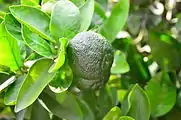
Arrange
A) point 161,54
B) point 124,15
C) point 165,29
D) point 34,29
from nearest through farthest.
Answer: point 34,29 < point 124,15 < point 161,54 < point 165,29

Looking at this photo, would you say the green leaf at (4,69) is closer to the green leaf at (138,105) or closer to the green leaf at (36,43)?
the green leaf at (36,43)

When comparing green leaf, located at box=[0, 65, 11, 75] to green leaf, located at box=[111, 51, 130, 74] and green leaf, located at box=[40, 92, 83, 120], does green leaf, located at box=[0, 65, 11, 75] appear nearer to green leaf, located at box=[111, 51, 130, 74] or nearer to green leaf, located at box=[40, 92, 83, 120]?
green leaf, located at box=[40, 92, 83, 120]

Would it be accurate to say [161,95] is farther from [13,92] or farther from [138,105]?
[13,92]

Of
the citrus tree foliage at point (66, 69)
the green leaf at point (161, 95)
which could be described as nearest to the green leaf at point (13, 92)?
the citrus tree foliage at point (66, 69)

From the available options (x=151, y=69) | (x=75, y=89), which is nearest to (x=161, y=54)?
(x=151, y=69)

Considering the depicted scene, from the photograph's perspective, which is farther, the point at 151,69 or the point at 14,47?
the point at 151,69

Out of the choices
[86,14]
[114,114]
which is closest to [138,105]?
[114,114]

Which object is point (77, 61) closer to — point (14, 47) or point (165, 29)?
point (14, 47)
